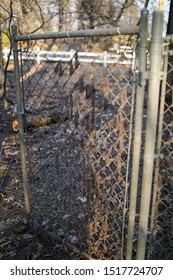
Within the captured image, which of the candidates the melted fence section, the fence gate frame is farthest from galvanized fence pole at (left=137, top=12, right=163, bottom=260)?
the melted fence section

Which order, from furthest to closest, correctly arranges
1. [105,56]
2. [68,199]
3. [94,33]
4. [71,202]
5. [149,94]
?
[71,202] → [68,199] → [105,56] → [94,33] → [149,94]

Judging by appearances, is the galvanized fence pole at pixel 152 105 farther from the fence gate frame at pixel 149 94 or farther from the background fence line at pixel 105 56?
the background fence line at pixel 105 56

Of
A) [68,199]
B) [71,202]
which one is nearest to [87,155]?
[68,199]

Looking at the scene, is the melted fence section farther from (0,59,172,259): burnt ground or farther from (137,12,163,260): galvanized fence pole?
(137,12,163,260): galvanized fence pole

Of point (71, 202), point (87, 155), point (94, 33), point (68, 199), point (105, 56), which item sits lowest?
point (71, 202)

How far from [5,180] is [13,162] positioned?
57 cm

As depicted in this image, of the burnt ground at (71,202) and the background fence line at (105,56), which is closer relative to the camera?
the background fence line at (105,56)

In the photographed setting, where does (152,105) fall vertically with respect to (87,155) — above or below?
above

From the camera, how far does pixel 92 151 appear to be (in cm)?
206

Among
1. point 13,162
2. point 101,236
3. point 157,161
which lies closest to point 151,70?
point 157,161

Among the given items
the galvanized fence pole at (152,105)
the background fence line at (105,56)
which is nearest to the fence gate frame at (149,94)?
the galvanized fence pole at (152,105)

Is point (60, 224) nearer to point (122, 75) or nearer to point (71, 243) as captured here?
point (71, 243)

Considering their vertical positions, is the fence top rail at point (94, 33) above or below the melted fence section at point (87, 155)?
above

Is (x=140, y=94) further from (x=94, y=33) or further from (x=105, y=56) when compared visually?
(x=105, y=56)
